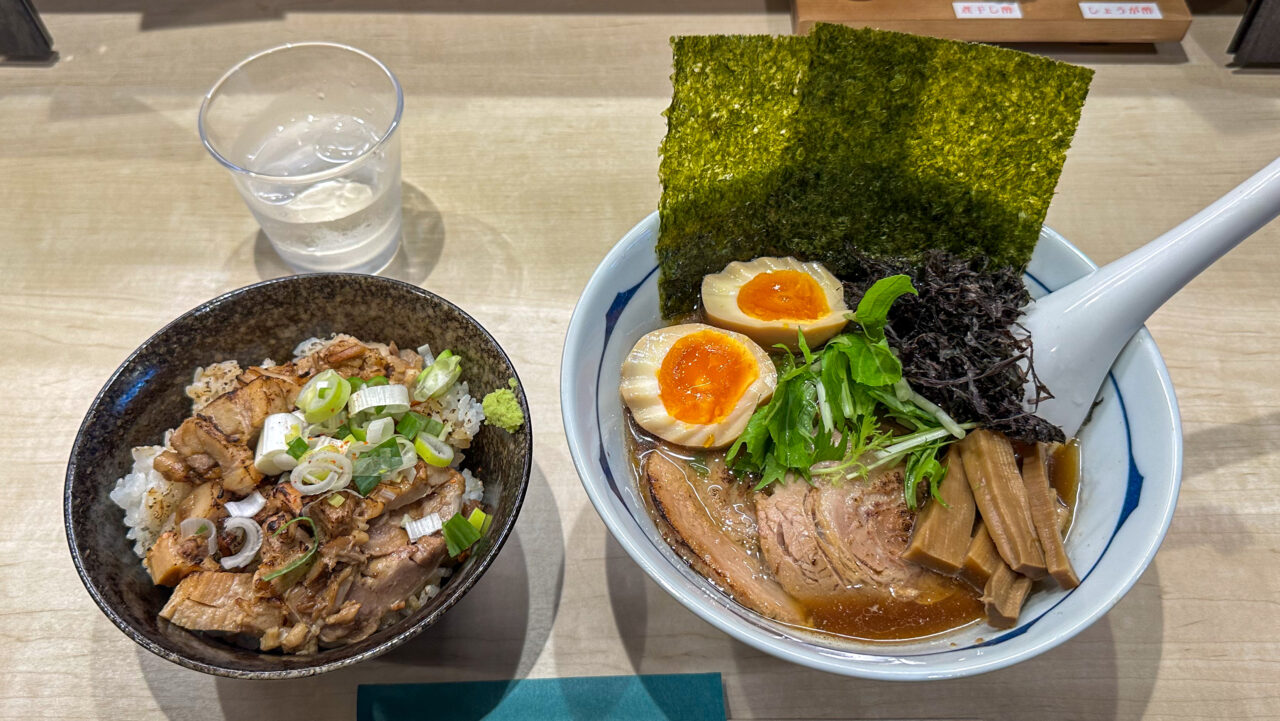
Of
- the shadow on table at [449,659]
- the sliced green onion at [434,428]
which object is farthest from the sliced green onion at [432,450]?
the shadow on table at [449,659]

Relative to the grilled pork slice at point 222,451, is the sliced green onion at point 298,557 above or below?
below

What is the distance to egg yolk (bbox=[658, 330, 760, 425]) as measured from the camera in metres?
1.30

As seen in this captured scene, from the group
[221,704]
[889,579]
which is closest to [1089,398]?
[889,579]

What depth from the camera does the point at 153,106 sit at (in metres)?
2.02

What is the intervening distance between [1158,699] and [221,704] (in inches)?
58.1

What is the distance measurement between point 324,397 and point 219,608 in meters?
0.33

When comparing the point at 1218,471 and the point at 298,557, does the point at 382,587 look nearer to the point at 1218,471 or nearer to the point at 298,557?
the point at 298,557

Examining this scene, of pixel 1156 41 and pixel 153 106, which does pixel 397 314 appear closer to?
pixel 153 106

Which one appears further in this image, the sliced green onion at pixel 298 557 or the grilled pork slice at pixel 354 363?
the grilled pork slice at pixel 354 363

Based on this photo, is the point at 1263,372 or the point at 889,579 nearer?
the point at 889,579

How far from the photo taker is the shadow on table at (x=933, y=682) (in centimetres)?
127

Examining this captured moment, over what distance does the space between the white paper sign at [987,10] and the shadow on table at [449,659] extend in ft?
5.28

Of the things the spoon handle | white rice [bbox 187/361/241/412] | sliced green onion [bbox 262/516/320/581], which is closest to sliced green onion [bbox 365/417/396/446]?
sliced green onion [bbox 262/516/320/581]

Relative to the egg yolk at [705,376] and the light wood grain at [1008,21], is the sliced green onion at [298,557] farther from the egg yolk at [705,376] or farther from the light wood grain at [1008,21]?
the light wood grain at [1008,21]
